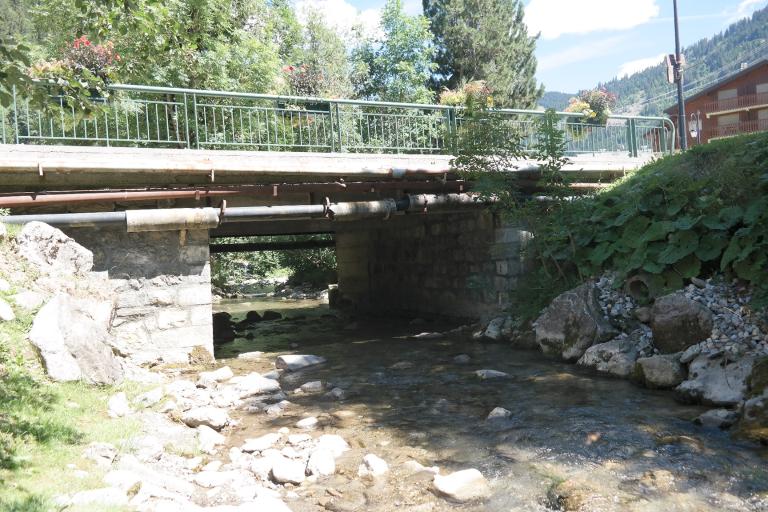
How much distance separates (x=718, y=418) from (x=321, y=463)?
3.49m

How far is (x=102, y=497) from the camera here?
3344 mm

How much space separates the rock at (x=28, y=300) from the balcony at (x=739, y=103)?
1538 inches

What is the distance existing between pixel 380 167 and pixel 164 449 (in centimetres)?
604

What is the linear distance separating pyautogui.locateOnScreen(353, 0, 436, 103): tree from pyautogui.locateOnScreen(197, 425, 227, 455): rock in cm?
2115

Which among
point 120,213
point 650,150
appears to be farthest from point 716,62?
point 120,213

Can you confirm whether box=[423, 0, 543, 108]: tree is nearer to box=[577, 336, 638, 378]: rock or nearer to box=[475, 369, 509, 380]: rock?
box=[577, 336, 638, 378]: rock

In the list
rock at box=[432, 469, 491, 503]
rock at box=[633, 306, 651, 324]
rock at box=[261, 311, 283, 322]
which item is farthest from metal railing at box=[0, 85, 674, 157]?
rock at box=[432, 469, 491, 503]

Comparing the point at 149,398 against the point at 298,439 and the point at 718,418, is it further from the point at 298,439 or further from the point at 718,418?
the point at 718,418

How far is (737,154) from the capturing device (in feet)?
28.5

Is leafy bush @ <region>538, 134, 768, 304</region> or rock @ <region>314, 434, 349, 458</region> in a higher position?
leafy bush @ <region>538, 134, 768, 304</region>

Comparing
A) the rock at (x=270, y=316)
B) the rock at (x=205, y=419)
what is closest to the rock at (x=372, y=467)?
the rock at (x=205, y=419)

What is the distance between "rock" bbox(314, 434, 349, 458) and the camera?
4949mm

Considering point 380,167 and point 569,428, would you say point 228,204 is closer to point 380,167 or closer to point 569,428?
point 380,167

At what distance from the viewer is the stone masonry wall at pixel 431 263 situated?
11288 millimetres
